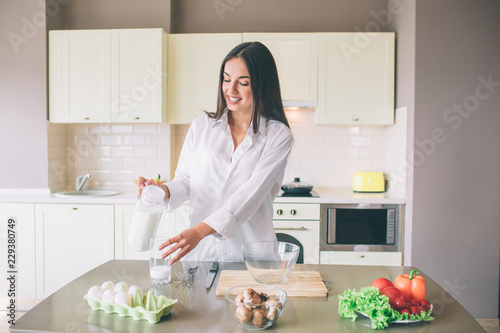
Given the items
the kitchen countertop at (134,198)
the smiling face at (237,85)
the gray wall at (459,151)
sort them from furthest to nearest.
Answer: the kitchen countertop at (134,198)
the gray wall at (459,151)
the smiling face at (237,85)

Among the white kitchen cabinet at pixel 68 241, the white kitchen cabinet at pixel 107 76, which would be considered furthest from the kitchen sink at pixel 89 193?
the white kitchen cabinet at pixel 107 76

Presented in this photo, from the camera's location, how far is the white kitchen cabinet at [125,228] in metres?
3.40

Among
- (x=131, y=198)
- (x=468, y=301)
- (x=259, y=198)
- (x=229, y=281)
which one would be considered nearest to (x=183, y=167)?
(x=259, y=198)

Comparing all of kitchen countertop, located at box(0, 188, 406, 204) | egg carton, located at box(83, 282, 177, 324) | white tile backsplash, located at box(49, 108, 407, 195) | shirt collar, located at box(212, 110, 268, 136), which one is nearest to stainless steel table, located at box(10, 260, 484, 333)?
egg carton, located at box(83, 282, 177, 324)

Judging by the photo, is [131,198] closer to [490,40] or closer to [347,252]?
[347,252]

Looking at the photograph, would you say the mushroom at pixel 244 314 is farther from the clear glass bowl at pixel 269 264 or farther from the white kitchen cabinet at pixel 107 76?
the white kitchen cabinet at pixel 107 76

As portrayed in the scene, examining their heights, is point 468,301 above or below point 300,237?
below

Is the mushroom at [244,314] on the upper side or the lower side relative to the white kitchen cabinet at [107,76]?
lower

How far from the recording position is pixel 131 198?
11.1 ft

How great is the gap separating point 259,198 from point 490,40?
2.37m

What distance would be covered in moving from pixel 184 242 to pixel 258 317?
1.23 ft

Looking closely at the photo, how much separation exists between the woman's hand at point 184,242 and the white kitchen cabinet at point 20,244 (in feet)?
8.23

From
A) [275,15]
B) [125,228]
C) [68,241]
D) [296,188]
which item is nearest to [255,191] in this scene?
[296,188]

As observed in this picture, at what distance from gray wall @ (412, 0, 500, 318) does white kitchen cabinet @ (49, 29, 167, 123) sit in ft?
6.64
